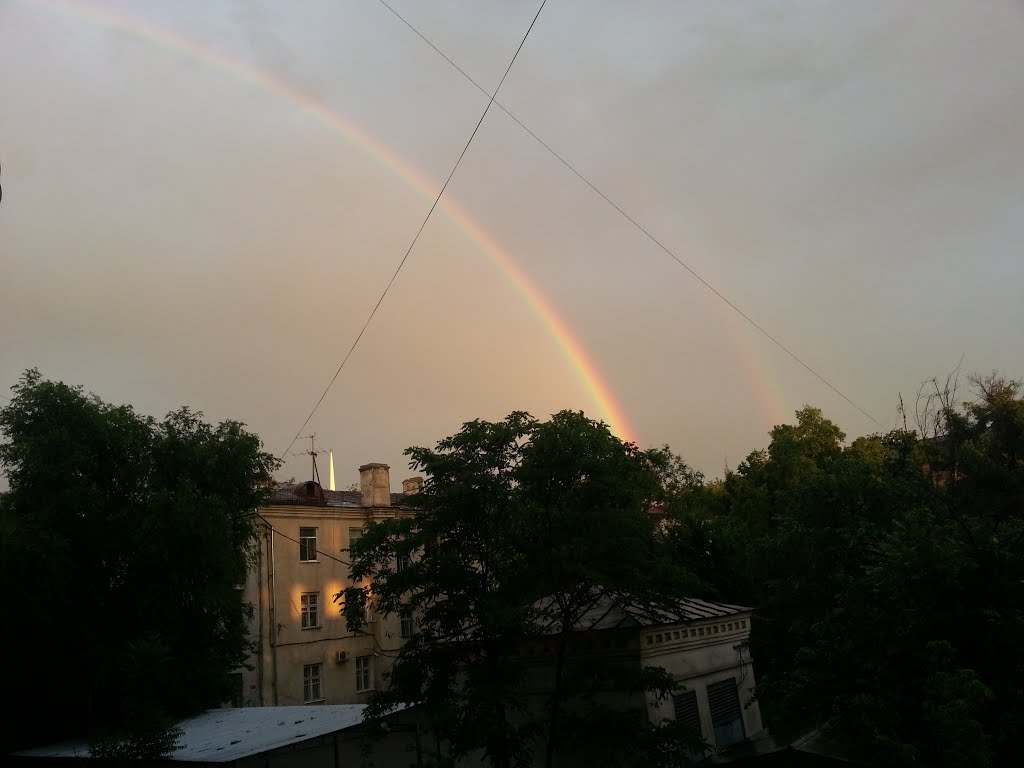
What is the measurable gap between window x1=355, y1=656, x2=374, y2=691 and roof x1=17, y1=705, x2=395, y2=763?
46.0ft

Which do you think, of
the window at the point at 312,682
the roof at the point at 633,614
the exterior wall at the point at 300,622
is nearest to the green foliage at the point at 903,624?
the roof at the point at 633,614

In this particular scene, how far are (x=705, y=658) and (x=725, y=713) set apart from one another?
1.26m

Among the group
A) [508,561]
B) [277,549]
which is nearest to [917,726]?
[508,561]

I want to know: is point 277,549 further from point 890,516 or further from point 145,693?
point 890,516

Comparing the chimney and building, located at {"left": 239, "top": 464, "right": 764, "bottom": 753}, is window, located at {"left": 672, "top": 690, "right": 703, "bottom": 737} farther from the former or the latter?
the chimney

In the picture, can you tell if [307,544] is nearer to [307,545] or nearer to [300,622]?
[307,545]

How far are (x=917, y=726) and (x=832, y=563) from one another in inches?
193

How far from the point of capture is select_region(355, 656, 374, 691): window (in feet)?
118

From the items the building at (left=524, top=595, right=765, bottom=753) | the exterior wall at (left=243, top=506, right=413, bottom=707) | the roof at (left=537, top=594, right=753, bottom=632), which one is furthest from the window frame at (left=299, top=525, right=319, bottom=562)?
the building at (left=524, top=595, right=765, bottom=753)

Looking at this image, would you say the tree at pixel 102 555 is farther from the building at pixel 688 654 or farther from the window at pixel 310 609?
the building at pixel 688 654

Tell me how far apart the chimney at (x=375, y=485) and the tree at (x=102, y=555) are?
1504 centimetres

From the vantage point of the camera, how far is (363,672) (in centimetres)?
3641

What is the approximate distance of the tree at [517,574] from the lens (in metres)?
10.9

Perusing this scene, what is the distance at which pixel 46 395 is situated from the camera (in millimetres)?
23219
